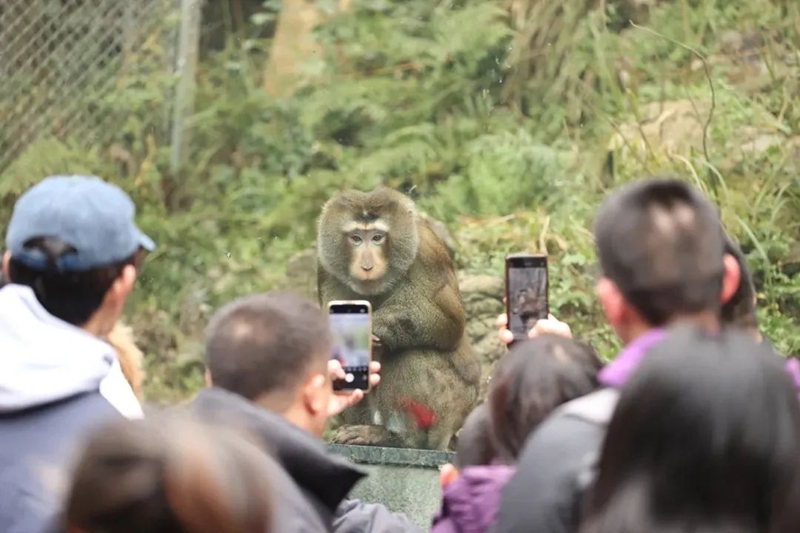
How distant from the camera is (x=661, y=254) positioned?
2092mm

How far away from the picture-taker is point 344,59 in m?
10.4

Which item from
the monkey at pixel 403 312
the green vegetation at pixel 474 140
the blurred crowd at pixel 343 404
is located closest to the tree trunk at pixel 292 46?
the green vegetation at pixel 474 140

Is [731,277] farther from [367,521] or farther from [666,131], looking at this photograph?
[666,131]

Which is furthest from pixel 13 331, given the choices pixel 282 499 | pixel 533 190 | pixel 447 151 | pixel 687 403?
pixel 447 151

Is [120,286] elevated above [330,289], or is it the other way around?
[120,286]

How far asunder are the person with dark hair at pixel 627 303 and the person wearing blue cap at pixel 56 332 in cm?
73

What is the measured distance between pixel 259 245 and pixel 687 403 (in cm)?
806

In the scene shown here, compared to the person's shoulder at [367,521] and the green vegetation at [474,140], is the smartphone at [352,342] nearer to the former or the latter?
the person's shoulder at [367,521]

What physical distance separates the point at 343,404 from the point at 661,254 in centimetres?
120

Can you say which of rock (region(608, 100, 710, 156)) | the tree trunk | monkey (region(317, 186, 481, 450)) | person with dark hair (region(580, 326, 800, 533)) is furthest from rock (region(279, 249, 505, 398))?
person with dark hair (region(580, 326, 800, 533))

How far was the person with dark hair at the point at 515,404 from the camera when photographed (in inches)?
91.3

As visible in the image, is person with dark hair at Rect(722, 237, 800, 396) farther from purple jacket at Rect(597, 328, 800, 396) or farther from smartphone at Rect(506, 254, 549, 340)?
smartphone at Rect(506, 254, 549, 340)

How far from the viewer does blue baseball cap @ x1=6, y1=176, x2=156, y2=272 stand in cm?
244

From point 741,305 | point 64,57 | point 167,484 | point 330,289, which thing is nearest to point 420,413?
point 330,289
